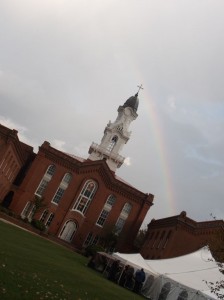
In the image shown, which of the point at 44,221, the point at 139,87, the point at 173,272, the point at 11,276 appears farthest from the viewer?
the point at 139,87

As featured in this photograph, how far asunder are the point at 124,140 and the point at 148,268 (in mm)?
35542

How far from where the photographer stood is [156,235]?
50719 millimetres

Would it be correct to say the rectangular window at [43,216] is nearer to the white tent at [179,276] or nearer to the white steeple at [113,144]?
the white steeple at [113,144]

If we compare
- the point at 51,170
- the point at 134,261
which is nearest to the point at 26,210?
the point at 51,170

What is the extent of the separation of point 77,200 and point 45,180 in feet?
14.9

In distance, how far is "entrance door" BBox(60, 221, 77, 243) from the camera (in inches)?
1917

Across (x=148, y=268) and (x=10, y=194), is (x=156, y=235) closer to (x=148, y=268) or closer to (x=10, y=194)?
(x=10, y=194)

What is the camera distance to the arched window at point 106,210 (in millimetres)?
50656

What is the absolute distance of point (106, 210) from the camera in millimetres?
51219

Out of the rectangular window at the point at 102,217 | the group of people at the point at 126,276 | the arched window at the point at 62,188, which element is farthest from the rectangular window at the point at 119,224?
the group of people at the point at 126,276

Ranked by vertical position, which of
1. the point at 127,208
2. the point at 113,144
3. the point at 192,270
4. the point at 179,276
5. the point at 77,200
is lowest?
the point at 179,276

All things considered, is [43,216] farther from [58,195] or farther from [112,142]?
[112,142]

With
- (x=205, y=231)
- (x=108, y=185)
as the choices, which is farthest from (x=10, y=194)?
(x=205, y=231)

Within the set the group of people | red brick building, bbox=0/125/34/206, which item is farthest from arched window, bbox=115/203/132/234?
the group of people
